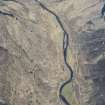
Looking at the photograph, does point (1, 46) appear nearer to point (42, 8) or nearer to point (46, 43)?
point (46, 43)

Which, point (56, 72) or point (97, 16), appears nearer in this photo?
point (56, 72)

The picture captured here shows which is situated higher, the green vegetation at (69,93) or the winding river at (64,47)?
the winding river at (64,47)

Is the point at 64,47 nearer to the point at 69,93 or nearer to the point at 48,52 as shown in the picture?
the point at 48,52

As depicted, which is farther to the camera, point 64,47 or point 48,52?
point 64,47

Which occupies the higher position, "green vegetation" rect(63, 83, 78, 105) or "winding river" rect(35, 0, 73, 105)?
"winding river" rect(35, 0, 73, 105)

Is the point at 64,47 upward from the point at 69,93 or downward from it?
upward

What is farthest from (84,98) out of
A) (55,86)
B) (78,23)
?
(78,23)

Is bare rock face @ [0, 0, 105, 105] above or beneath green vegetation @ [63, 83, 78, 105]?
above

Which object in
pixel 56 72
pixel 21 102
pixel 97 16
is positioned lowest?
pixel 21 102

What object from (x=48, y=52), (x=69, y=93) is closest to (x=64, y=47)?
(x=48, y=52)

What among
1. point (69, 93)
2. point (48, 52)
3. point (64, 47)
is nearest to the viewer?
point (69, 93)

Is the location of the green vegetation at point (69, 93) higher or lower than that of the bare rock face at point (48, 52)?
lower
